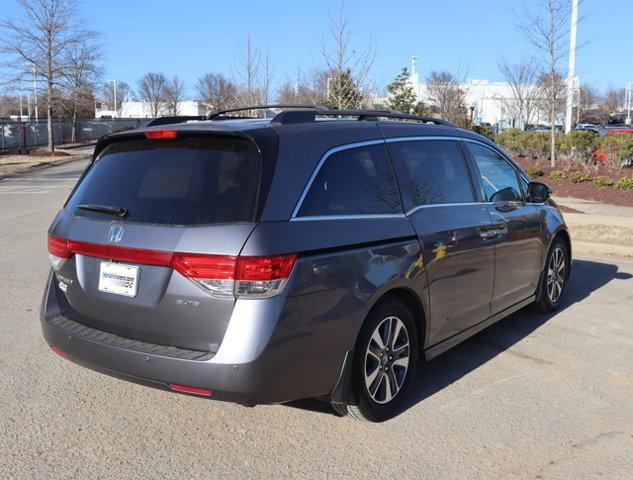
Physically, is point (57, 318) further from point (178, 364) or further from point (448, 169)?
point (448, 169)

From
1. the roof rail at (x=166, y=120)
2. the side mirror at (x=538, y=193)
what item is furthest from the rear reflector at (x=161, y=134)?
the side mirror at (x=538, y=193)

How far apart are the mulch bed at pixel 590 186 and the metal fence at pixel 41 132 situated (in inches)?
682

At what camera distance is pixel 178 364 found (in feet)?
10.2

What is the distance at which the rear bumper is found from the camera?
3.05m

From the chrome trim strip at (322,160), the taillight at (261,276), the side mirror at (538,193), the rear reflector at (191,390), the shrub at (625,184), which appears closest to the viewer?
the taillight at (261,276)

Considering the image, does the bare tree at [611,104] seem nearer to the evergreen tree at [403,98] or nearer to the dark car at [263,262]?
the evergreen tree at [403,98]

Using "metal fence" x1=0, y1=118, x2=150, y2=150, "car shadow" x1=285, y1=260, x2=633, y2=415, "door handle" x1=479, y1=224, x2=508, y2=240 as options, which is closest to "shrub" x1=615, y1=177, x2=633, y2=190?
"car shadow" x1=285, y1=260, x2=633, y2=415

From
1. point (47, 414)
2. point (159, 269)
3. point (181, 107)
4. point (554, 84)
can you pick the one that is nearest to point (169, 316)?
point (159, 269)

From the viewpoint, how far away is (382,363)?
12.3ft

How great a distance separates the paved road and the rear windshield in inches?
48.5

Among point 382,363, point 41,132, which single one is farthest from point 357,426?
point 41,132

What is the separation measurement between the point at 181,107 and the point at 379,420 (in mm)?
97374

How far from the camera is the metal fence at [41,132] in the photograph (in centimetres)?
3712

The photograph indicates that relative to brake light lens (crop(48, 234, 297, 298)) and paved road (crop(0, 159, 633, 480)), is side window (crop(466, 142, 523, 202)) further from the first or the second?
brake light lens (crop(48, 234, 297, 298))
